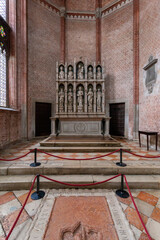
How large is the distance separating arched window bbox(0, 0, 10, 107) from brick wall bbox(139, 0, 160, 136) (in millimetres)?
8544

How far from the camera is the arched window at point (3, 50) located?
629 cm

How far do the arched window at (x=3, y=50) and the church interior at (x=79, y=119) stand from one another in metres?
0.06

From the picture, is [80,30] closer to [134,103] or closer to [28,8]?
[28,8]

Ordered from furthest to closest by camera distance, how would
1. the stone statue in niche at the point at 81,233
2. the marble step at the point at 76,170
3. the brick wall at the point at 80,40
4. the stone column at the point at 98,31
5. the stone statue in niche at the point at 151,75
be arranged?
1. the brick wall at the point at 80,40
2. the stone column at the point at 98,31
3. the stone statue in niche at the point at 151,75
4. the marble step at the point at 76,170
5. the stone statue in niche at the point at 81,233

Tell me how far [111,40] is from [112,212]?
11.1 meters

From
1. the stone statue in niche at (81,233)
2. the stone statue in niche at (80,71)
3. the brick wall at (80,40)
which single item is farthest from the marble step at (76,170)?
the brick wall at (80,40)

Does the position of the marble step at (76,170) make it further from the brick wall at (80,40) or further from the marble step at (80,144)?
the brick wall at (80,40)

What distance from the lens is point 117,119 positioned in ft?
29.4

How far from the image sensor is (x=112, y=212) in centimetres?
211

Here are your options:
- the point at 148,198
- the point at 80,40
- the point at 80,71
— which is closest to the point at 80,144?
the point at 148,198

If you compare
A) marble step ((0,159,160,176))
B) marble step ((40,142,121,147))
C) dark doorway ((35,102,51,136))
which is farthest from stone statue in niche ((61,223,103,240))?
dark doorway ((35,102,51,136))

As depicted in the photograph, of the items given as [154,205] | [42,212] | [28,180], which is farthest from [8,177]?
[154,205]

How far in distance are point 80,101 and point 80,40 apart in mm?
6259

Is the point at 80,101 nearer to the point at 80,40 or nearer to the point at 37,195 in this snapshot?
the point at 37,195
